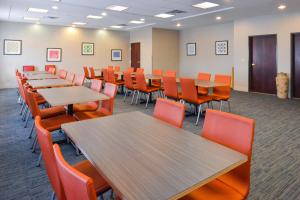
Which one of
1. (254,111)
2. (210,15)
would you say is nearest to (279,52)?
(210,15)

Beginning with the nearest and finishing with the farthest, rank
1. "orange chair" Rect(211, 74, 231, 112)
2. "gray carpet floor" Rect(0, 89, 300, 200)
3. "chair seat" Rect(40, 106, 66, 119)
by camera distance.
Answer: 1. "gray carpet floor" Rect(0, 89, 300, 200)
2. "chair seat" Rect(40, 106, 66, 119)
3. "orange chair" Rect(211, 74, 231, 112)

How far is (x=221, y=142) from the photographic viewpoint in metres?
1.72

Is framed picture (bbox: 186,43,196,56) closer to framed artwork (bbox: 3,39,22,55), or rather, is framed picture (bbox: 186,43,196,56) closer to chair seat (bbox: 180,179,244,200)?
framed artwork (bbox: 3,39,22,55)

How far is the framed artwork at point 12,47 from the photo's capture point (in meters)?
9.87

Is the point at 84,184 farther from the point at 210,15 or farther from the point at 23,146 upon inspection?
the point at 210,15

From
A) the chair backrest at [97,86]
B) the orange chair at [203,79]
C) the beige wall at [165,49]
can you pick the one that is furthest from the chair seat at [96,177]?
the beige wall at [165,49]

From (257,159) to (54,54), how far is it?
401 inches

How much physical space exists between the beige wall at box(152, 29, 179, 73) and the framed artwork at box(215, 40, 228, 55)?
2.53 meters

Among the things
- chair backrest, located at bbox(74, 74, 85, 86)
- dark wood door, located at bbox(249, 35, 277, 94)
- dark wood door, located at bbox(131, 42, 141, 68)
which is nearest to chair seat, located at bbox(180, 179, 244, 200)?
chair backrest, located at bbox(74, 74, 85, 86)

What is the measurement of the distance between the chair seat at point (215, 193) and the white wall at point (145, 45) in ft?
33.5

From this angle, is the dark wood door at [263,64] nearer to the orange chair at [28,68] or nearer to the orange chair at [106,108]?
the orange chair at [106,108]

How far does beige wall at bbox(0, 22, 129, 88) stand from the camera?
10.0 meters

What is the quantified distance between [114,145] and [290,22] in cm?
805

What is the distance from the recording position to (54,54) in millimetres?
10953
